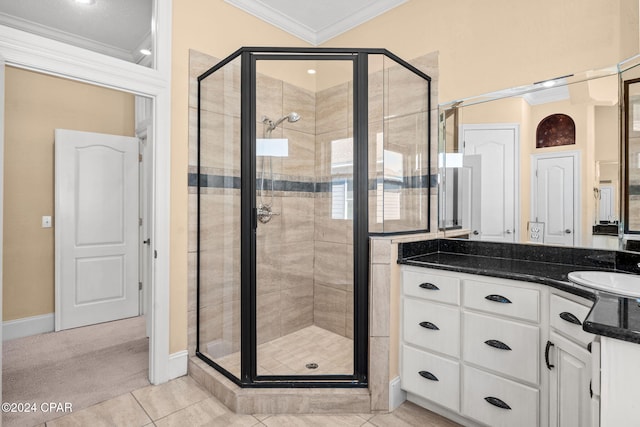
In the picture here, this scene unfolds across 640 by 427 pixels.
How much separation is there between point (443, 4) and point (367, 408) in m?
2.82

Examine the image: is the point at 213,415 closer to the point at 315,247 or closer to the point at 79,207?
the point at 315,247

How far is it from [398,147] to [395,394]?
157cm

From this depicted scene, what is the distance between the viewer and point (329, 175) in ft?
7.39

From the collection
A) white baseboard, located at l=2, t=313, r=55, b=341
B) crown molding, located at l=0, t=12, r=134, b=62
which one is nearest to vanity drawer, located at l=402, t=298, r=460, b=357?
crown molding, located at l=0, t=12, r=134, b=62

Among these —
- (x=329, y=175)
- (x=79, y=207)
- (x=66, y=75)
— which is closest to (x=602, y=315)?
(x=329, y=175)

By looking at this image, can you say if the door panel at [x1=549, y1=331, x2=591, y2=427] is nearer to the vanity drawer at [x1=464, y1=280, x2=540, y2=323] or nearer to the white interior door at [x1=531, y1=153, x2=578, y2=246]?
the vanity drawer at [x1=464, y1=280, x2=540, y2=323]

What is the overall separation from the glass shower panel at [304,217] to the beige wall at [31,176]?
2444 millimetres

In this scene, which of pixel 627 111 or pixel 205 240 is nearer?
pixel 627 111

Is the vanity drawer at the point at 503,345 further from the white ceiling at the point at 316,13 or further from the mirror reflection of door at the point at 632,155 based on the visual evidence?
the white ceiling at the point at 316,13

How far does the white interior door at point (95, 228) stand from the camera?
3309 millimetres

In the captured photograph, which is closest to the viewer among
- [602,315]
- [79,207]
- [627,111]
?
[602,315]

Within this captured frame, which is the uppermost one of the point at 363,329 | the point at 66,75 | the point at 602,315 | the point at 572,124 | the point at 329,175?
the point at 66,75

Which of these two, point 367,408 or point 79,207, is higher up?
point 79,207

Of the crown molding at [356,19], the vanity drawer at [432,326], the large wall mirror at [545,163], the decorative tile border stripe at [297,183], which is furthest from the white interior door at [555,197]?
the crown molding at [356,19]
